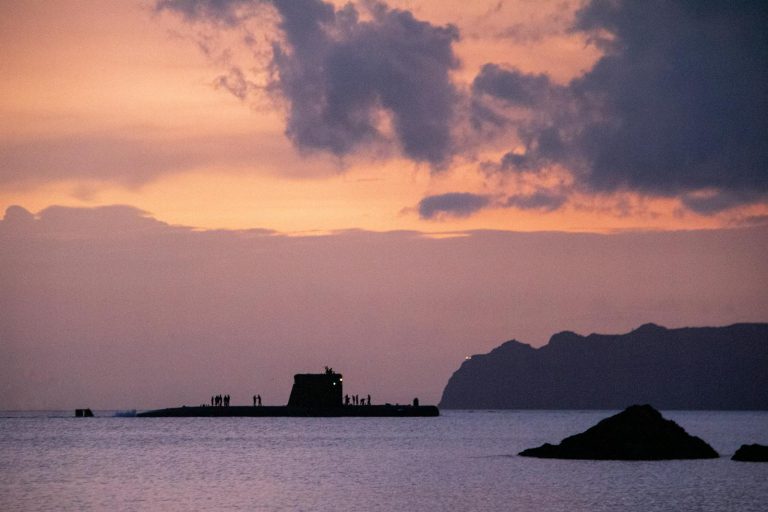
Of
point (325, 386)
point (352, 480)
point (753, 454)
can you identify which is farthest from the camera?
point (325, 386)

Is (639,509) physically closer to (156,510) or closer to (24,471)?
(156,510)

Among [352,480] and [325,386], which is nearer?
[352,480]

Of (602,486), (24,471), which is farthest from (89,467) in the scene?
(602,486)

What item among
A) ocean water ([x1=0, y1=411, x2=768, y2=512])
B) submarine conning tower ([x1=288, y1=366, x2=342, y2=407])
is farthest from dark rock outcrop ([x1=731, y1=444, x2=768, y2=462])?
submarine conning tower ([x1=288, y1=366, x2=342, y2=407])

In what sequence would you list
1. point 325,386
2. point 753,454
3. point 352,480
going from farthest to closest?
point 325,386, point 753,454, point 352,480

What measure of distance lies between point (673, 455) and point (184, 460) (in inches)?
1451

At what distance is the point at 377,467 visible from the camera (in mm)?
87312

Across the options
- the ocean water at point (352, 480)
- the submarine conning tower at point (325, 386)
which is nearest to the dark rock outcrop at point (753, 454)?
the ocean water at point (352, 480)

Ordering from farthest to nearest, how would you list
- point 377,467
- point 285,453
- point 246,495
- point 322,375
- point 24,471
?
point 322,375 → point 285,453 → point 377,467 → point 24,471 → point 246,495

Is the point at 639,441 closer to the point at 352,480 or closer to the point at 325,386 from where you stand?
the point at 352,480

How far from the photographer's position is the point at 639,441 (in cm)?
8775

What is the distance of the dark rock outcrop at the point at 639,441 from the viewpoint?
8684 cm

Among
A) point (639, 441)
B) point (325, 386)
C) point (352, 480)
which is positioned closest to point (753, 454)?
point (639, 441)

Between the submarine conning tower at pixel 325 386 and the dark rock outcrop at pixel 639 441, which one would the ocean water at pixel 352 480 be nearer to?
the dark rock outcrop at pixel 639 441
